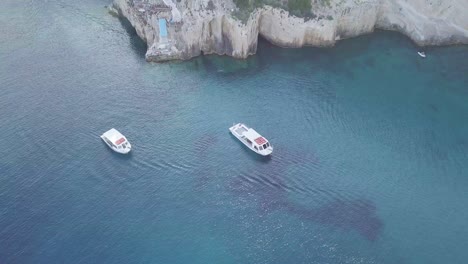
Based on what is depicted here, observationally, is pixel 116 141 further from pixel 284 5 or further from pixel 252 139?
pixel 284 5

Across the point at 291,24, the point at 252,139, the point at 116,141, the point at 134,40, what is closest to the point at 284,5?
the point at 291,24

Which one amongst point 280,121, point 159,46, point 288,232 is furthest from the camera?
point 159,46

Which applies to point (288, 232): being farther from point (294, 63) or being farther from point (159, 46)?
point (159, 46)

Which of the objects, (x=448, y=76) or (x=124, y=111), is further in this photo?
(x=448, y=76)

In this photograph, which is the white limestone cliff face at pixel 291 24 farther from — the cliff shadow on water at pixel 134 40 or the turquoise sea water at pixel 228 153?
the turquoise sea water at pixel 228 153

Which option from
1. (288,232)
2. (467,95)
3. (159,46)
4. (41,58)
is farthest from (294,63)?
(41,58)

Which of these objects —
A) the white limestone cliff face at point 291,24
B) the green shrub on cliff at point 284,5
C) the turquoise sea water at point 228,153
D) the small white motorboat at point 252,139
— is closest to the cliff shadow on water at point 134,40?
the turquoise sea water at point 228,153

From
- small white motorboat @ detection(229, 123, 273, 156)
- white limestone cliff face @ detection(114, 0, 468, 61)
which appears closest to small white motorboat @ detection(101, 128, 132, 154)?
small white motorboat @ detection(229, 123, 273, 156)

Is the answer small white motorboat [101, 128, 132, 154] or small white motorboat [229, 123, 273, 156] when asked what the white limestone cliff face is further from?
small white motorboat [101, 128, 132, 154]
